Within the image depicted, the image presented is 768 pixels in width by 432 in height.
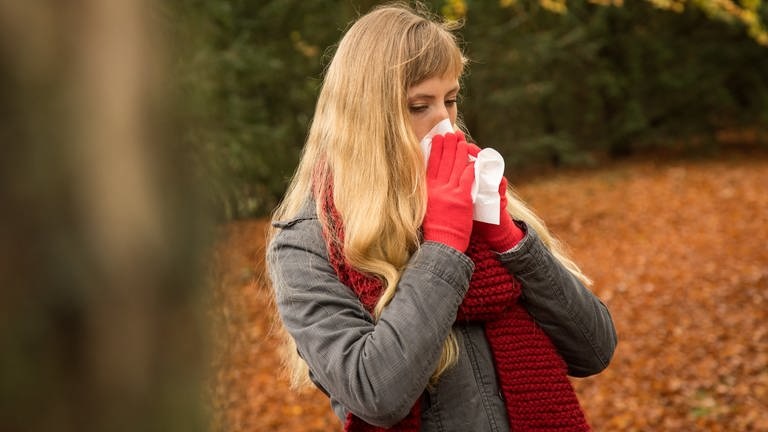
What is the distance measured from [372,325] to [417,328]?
0.45ft

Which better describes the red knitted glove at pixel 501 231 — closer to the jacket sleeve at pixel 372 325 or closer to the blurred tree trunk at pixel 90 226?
the jacket sleeve at pixel 372 325

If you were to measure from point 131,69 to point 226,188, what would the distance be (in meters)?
0.36

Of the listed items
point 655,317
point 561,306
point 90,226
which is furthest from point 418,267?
point 655,317

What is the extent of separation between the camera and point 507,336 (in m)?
1.89

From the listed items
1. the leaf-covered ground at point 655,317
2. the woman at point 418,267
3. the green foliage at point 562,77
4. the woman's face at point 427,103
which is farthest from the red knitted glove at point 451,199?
the green foliage at point 562,77

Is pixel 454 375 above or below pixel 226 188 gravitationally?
below

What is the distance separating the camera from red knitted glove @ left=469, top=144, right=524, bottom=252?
6.23 ft

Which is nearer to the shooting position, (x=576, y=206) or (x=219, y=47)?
(x=219, y=47)

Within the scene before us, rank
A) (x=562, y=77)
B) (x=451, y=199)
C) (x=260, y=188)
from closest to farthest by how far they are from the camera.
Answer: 1. (x=451, y=199)
2. (x=260, y=188)
3. (x=562, y=77)

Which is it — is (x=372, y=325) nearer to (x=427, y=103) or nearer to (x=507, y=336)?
(x=507, y=336)

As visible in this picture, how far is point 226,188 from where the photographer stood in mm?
1041

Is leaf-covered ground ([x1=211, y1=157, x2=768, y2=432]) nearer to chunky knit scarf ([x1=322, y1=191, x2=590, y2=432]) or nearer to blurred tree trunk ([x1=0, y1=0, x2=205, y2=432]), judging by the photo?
blurred tree trunk ([x1=0, y1=0, x2=205, y2=432])

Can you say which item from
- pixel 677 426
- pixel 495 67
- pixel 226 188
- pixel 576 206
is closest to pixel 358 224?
pixel 226 188

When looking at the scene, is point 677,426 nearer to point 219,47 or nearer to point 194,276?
point 194,276
